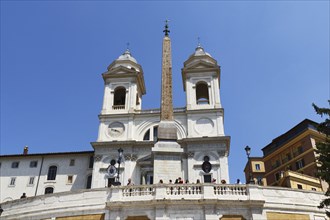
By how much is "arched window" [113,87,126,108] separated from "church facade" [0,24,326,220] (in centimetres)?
13

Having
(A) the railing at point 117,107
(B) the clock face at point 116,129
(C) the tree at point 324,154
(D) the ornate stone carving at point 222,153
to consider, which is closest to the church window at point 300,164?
(D) the ornate stone carving at point 222,153

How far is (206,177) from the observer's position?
38906mm

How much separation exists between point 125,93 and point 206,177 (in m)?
16.2

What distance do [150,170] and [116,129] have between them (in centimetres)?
697

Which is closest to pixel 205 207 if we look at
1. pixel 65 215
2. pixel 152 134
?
pixel 65 215

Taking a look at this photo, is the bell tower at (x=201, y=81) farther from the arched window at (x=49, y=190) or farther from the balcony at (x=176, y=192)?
the balcony at (x=176, y=192)

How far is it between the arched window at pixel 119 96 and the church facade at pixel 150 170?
0.44 feet

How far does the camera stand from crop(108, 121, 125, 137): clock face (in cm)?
4334

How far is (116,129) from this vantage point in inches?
1720

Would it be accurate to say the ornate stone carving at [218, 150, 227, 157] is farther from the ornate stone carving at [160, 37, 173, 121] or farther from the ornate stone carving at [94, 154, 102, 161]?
the ornate stone carving at [160, 37, 173, 121]

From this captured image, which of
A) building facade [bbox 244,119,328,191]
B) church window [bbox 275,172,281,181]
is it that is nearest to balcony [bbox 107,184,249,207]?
building facade [bbox 244,119,328,191]

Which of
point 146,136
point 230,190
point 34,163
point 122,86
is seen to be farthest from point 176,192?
point 34,163

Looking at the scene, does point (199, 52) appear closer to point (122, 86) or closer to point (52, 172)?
point (122, 86)

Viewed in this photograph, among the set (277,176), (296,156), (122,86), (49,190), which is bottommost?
(49,190)
